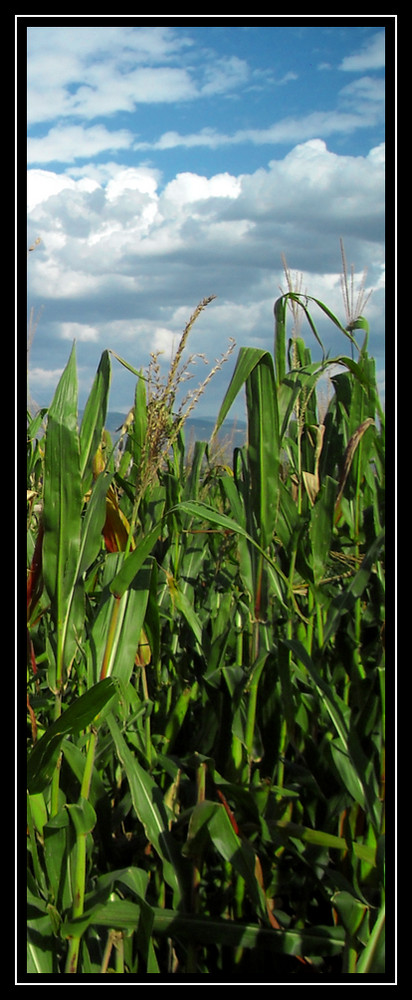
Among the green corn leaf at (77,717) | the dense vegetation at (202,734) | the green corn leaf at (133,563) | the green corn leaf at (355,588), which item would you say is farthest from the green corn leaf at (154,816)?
the green corn leaf at (355,588)

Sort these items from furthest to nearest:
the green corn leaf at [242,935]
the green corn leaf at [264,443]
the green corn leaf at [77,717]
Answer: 1. the green corn leaf at [264,443]
2. the green corn leaf at [242,935]
3. the green corn leaf at [77,717]

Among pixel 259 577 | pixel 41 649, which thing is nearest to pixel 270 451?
pixel 259 577

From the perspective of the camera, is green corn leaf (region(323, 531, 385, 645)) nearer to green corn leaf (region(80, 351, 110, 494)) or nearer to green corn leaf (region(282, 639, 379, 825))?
green corn leaf (region(282, 639, 379, 825))

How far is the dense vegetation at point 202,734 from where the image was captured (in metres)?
1.01

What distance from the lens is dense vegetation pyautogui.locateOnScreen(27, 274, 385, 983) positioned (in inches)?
39.9

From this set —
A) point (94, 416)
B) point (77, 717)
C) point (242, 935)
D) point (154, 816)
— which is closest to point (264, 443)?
point (94, 416)

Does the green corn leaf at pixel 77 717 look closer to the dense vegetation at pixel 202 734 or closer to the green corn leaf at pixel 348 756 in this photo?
the dense vegetation at pixel 202 734

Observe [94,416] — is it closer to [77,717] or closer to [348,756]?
[77,717]

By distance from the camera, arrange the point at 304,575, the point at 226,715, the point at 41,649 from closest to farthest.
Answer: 1. the point at 226,715
2. the point at 304,575
3. the point at 41,649

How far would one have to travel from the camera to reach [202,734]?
1.39 metres

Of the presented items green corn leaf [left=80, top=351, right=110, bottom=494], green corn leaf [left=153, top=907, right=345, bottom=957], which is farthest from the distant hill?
green corn leaf [left=153, top=907, right=345, bottom=957]
